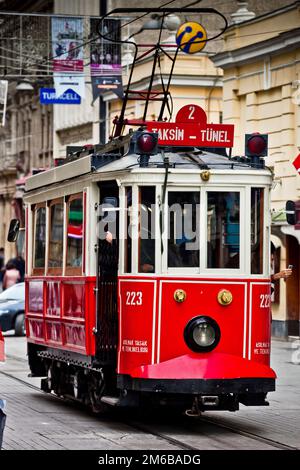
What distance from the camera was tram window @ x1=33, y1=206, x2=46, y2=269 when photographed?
18.1m

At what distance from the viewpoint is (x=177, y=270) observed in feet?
48.9

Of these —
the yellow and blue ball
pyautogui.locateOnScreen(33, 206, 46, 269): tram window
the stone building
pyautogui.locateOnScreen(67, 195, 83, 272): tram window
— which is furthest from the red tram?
the stone building

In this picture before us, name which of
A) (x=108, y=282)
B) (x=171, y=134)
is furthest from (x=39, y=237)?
(x=171, y=134)

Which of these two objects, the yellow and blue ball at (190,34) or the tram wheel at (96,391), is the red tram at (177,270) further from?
the yellow and blue ball at (190,34)

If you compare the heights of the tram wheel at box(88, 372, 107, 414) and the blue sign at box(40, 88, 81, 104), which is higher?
the blue sign at box(40, 88, 81, 104)

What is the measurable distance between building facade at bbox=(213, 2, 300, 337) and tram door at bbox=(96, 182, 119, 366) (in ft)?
52.1

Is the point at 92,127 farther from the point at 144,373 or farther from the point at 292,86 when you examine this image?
the point at 144,373

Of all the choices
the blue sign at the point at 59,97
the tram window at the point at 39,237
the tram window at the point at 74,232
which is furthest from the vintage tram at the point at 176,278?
the blue sign at the point at 59,97

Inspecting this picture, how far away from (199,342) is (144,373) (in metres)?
0.65

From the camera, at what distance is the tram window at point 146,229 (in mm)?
14953

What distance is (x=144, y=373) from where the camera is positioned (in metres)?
14.6

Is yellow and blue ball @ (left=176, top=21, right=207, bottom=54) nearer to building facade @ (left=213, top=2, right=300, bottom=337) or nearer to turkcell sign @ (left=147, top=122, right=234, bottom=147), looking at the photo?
building facade @ (left=213, top=2, right=300, bottom=337)
